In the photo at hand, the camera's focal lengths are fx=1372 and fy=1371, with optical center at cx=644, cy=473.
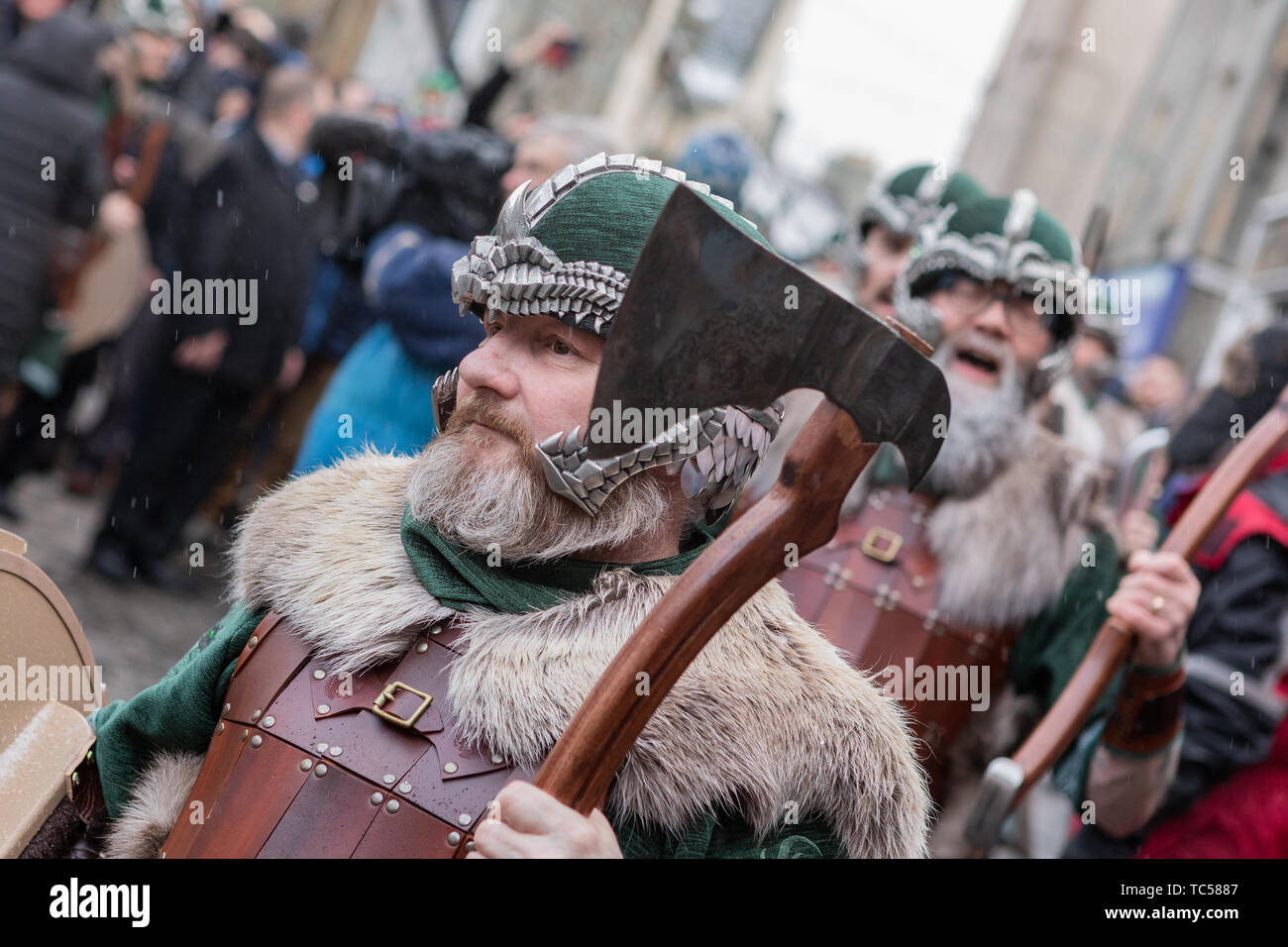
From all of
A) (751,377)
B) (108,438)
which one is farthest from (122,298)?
(751,377)

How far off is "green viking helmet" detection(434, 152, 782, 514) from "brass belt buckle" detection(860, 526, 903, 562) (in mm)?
1457

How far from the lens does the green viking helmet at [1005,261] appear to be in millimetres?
3617

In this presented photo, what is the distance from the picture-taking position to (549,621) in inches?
74.7

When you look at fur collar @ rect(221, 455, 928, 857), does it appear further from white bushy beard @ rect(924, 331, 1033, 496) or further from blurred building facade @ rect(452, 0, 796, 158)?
blurred building facade @ rect(452, 0, 796, 158)

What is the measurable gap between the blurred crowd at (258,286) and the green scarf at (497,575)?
187 centimetres

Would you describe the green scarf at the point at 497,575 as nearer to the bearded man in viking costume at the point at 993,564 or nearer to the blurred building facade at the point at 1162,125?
the bearded man in viking costume at the point at 993,564

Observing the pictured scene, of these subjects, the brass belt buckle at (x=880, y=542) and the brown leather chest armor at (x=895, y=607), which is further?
the brass belt buckle at (x=880, y=542)

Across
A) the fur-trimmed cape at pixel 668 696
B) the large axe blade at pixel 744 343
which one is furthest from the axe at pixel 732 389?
the fur-trimmed cape at pixel 668 696

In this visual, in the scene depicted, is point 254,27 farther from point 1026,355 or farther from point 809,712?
point 809,712

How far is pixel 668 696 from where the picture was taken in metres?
1.82

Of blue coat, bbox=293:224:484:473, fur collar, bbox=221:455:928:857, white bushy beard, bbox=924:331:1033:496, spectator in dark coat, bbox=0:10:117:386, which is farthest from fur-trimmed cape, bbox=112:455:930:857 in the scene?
spectator in dark coat, bbox=0:10:117:386

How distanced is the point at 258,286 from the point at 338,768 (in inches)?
186

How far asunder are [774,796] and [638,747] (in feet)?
0.63

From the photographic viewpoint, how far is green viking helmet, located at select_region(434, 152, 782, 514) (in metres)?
1.90
